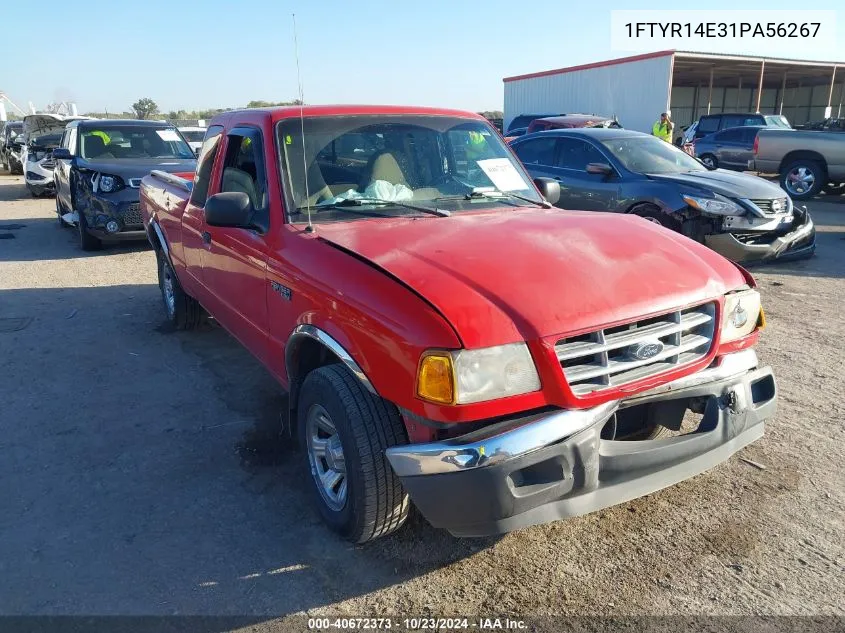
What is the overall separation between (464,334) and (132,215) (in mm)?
8203

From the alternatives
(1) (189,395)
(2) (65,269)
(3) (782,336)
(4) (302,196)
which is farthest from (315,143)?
(2) (65,269)

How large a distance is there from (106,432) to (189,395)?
66cm

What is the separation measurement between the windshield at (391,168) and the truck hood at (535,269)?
241 millimetres

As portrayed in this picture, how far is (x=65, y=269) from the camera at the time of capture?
28.4ft

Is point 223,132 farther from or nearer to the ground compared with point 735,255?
farther from the ground

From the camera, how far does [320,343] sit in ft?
9.61

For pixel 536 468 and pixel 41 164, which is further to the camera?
pixel 41 164

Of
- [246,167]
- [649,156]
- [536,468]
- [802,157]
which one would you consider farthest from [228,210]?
[802,157]

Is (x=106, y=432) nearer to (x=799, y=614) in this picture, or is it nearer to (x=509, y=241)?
(x=509, y=241)

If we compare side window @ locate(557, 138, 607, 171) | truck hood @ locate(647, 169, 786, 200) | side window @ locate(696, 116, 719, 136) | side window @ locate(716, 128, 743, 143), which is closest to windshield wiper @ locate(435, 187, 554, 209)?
truck hood @ locate(647, 169, 786, 200)

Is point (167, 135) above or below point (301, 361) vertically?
above

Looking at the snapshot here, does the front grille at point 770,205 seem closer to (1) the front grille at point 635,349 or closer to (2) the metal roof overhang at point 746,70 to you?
(1) the front grille at point 635,349

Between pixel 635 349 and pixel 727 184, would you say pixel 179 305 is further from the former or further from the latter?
pixel 727 184

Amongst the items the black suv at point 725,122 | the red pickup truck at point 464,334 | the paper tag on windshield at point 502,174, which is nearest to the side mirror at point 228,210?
the red pickup truck at point 464,334
